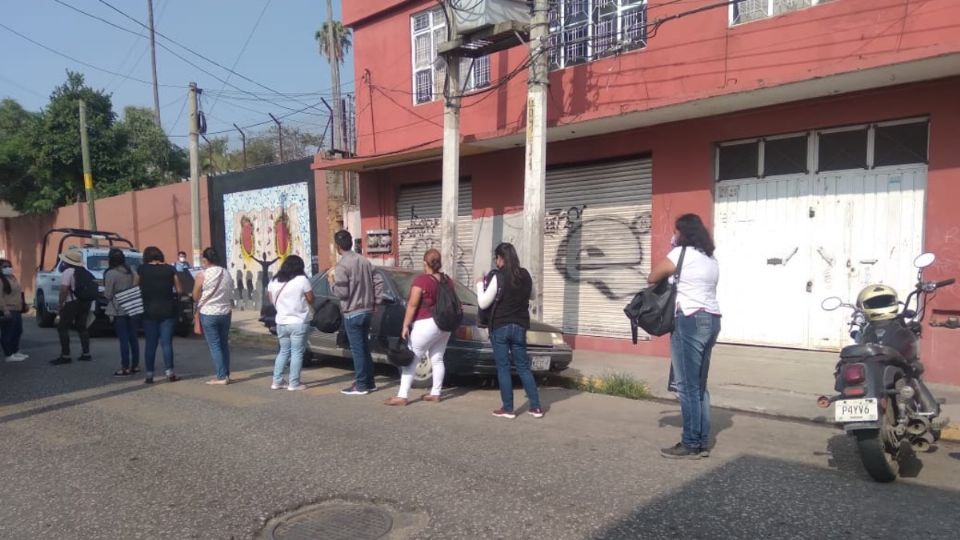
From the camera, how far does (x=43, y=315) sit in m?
15.1

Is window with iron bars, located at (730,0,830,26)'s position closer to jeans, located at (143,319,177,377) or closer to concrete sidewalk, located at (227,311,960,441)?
concrete sidewalk, located at (227,311,960,441)

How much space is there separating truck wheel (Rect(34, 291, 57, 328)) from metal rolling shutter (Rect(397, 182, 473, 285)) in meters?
8.26

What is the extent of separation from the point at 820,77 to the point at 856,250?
2.24 metres

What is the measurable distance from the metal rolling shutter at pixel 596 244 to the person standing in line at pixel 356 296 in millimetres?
4401

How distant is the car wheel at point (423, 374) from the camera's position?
299 inches

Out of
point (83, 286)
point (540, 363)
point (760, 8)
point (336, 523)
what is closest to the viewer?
point (336, 523)

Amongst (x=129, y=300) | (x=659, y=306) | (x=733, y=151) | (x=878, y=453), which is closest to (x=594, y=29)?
(x=733, y=151)

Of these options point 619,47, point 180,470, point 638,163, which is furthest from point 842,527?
point 619,47

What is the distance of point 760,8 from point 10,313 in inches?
431

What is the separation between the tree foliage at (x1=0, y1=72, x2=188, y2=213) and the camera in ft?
73.2

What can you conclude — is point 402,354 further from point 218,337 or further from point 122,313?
point 122,313

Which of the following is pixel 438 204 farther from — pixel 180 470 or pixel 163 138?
pixel 163 138

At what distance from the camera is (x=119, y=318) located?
27.8 feet

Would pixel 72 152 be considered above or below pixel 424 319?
above
